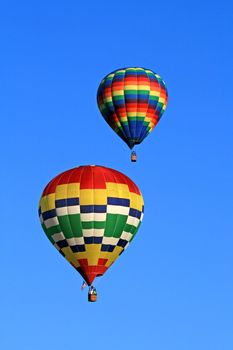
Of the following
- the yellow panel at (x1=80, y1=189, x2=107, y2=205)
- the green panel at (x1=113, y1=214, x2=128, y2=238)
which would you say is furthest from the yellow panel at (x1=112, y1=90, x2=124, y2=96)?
the green panel at (x1=113, y1=214, x2=128, y2=238)

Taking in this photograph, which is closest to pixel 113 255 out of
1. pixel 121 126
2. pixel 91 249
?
pixel 91 249

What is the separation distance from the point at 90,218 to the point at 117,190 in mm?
1973

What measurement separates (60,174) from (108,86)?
11196mm

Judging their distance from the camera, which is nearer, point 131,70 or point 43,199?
point 43,199

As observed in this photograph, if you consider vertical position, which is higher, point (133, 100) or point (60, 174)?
point (133, 100)

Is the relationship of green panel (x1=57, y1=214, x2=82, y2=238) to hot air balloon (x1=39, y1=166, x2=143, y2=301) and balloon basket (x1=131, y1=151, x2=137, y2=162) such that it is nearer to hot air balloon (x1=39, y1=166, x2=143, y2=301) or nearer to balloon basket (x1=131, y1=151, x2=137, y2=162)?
hot air balloon (x1=39, y1=166, x2=143, y2=301)

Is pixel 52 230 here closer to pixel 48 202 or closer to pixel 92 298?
pixel 48 202

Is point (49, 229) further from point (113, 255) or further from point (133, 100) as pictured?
point (133, 100)

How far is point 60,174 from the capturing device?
6178 cm

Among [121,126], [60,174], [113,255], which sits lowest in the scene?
[113,255]

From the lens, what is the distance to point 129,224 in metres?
60.9

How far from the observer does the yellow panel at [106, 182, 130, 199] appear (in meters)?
60.4

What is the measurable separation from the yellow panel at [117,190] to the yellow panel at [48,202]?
2628 millimetres

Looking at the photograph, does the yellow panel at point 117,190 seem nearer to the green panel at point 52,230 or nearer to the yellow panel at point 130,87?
the green panel at point 52,230
